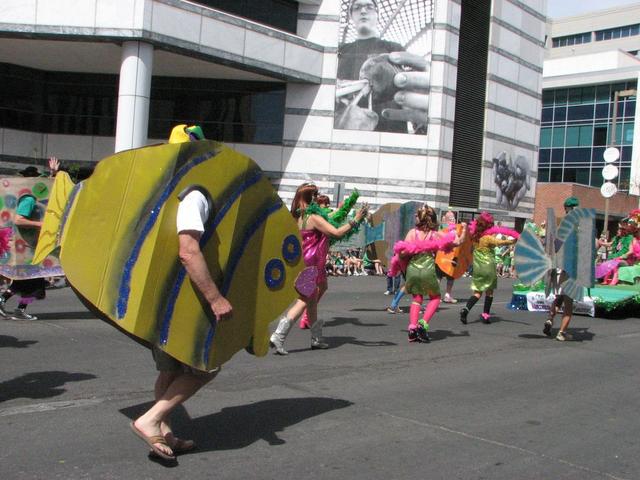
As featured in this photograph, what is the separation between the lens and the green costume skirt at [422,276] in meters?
9.34

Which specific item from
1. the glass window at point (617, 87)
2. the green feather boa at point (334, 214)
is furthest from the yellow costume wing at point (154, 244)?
the glass window at point (617, 87)

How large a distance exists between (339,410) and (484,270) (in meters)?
6.41

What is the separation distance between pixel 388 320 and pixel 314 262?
3.79 metres

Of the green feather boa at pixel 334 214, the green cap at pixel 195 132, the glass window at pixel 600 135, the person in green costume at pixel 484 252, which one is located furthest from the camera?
the glass window at pixel 600 135

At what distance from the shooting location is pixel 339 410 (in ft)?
19.6

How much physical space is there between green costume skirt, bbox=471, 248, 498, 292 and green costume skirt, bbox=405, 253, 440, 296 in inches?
105

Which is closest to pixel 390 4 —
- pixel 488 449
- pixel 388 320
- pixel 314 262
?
pixel 388 320

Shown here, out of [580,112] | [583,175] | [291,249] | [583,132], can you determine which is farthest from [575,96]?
[291,249]

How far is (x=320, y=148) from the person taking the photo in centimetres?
2805

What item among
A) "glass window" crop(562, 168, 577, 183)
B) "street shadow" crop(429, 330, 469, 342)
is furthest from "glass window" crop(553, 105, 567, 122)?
"street shadow" crop(429, 330, 469, 342)

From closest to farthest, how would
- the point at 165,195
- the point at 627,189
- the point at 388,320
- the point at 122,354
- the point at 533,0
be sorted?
the point at 165,195 → the point at 122,354 → the point at 388,320 → the point at 533,0 → the point at 627,189

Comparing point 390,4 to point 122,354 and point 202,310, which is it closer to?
point 122,354

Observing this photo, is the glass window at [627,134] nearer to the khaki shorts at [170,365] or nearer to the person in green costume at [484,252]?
the person in green costume at [484,252]

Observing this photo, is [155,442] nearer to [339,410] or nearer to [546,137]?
[339,410]
